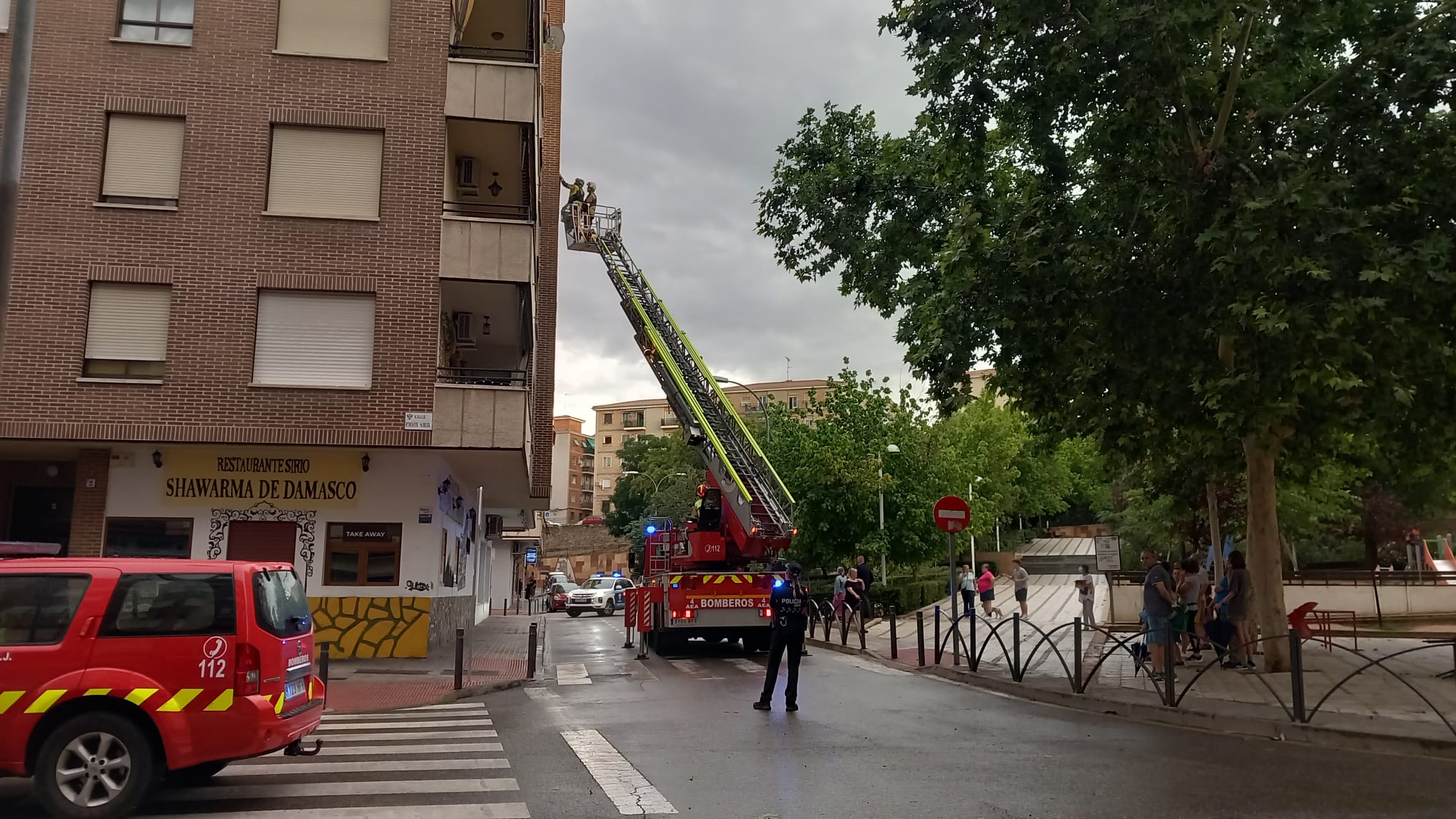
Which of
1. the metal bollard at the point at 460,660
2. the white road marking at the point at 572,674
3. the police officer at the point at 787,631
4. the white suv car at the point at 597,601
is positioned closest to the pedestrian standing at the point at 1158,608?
the police officer at the point at 787,631

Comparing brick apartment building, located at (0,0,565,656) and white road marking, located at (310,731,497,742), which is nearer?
white road marking, located at (310,731,497,742)

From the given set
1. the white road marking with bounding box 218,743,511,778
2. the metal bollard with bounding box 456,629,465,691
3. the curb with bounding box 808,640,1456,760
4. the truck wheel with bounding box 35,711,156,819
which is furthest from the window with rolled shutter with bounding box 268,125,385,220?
the curb with bounding box 808,640,1456,760

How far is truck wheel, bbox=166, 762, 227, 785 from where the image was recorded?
24.6ft

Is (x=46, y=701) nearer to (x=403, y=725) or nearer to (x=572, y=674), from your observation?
(x=403, y=725)

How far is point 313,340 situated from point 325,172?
3001mm

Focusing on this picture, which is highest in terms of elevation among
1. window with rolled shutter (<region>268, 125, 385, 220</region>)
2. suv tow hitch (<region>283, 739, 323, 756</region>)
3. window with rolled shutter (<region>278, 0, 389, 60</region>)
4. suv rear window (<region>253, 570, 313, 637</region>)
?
window with rolled shutter (<region>278, 0, 389, 60</region>)

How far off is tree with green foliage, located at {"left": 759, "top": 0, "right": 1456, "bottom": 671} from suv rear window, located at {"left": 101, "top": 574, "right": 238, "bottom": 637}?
854 cm

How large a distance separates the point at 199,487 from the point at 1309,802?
55.5 feet

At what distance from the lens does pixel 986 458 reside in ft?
165

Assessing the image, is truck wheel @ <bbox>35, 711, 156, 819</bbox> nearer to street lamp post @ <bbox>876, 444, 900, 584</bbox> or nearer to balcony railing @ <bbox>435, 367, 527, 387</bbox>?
balcony railing @ <bbox>435, 367, 527, 387</bbox>

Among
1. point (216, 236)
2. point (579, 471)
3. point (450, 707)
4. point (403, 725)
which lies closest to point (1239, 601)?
point (450, 707)

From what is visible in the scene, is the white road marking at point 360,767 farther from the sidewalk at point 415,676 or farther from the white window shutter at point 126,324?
the white window shutter at point 126,324

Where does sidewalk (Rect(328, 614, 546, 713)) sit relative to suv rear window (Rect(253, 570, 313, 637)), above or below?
below

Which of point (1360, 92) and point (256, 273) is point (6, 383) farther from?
point (1360, 92)
